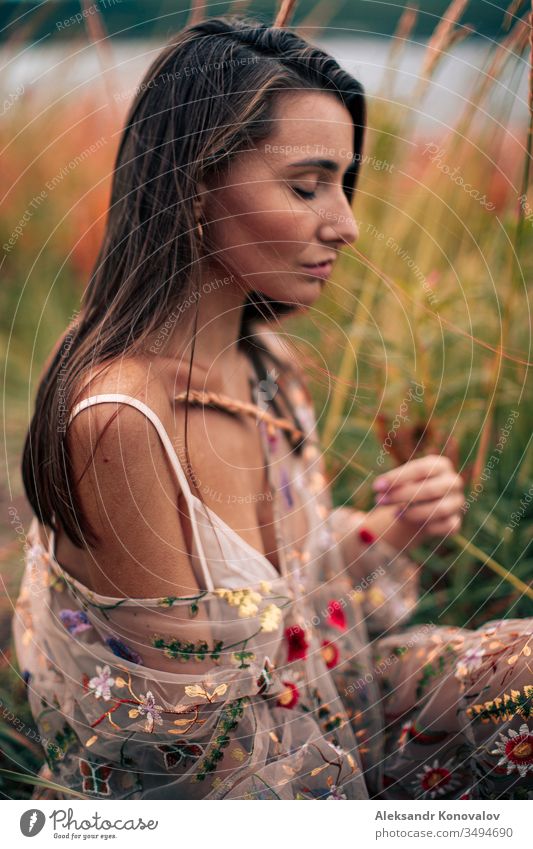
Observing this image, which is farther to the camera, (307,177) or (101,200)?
(101,200)

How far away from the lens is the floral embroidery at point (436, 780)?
727 millimetres

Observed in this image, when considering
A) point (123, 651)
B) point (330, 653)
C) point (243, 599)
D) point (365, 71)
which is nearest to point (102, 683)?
point (123, 651)

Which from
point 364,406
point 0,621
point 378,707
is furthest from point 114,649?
point 364,406

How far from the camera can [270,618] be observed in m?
0.68

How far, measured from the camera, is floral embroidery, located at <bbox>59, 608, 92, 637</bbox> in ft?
2.26

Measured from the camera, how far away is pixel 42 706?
74 centimetres

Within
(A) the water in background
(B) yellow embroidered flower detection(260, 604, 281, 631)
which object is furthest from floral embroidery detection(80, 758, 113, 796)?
(A) the water in background

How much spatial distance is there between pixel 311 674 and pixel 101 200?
30.6 inches

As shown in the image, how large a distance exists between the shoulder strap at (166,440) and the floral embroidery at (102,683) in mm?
130

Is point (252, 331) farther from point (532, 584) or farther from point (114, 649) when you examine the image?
point (532, 584)

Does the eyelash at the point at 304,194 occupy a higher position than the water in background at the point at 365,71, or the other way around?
the water in background at the point at 365,71

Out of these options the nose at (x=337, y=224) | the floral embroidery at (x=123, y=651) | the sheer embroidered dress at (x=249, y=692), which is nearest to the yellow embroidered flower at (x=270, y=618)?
the sheer embroidered dress at (x=249, y=692)

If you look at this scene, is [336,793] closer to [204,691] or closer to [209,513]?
[204,691]

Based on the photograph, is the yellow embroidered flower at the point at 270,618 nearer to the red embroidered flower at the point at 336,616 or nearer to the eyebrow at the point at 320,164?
the red embroidered flower at the point at 336,616
